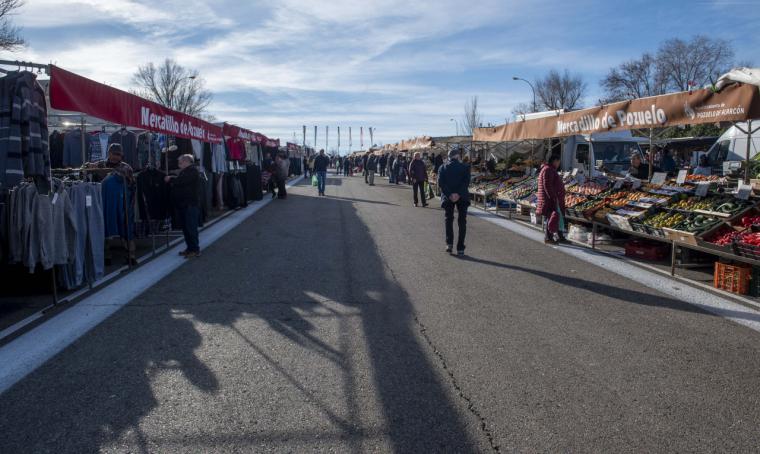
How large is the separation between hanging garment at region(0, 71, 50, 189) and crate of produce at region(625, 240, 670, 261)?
9.26 meters

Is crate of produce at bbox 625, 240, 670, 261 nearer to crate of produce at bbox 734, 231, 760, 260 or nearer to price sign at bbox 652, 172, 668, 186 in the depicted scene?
price sign at bbox 652, 172, 668, 186

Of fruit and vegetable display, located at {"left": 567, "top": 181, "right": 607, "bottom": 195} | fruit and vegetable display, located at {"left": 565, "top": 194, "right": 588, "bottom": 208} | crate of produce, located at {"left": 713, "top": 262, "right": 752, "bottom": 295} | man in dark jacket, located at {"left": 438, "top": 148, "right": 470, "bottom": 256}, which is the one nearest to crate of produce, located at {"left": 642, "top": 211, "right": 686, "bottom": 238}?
crate of produce, located at {"left": 713, "top": 262, "right": 752, "bottom": 295}

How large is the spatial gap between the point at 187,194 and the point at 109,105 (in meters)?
2.50

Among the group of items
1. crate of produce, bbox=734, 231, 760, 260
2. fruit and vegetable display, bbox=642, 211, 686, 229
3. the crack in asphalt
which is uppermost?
fruit and vegetable display, bbox=642, 211, 686, 229

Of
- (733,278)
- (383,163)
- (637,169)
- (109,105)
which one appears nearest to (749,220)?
(733,278)

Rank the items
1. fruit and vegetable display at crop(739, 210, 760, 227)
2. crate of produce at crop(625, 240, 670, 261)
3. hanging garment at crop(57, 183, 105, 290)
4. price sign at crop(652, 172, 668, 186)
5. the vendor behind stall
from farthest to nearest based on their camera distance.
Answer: the vendor behind stall, price sign at crop(652, 172, 668, 186), crate of produce at crop(625, 240, 670, 261), fruit and vegetable display at crop(739, 210, 760, 227), hanging garment at crop(57, 183, 105, 290)

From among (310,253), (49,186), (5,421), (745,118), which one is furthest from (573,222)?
(5,421)

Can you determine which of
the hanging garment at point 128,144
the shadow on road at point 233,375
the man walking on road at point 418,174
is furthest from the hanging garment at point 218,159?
the shadow on road at point 233,375

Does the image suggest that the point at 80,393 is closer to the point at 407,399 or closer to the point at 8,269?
the point at 407,399

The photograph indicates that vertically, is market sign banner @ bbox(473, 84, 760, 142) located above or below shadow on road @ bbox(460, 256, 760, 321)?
above

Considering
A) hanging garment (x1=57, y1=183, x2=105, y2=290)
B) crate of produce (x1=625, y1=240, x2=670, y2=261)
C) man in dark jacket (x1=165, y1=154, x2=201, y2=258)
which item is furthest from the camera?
crate of produce (x1=625, y1=240, x2=670, y2=261)

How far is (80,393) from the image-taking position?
417 centimetres

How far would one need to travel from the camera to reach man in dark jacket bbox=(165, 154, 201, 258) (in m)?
9.48

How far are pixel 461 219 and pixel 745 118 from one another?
4542mm
